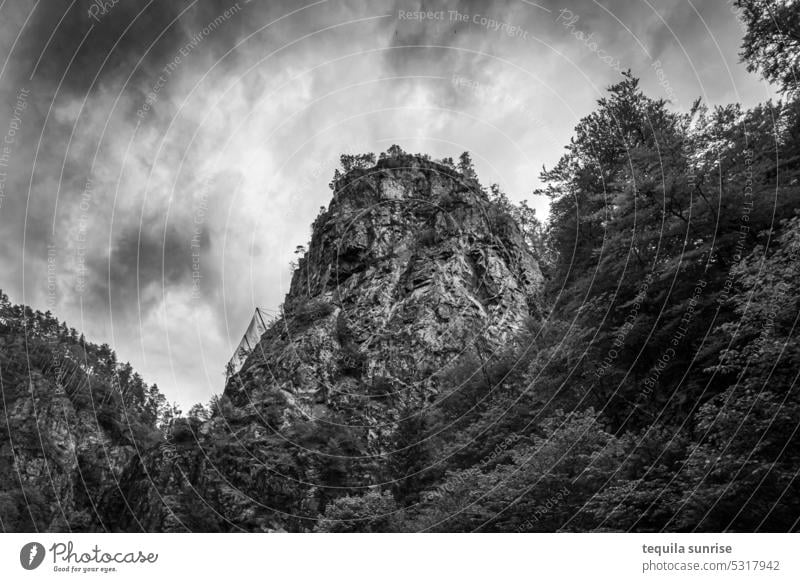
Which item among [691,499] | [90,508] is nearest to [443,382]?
[691,499]

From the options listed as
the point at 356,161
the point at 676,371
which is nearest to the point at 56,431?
the point at 356,161

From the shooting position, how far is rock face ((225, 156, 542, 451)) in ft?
127

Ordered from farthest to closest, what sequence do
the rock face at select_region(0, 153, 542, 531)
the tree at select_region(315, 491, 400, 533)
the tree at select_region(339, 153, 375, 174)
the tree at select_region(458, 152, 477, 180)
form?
the tree at select_region(339, 153, 375, 174)
the tree at select_region(458, 152, 477, 180)
the rock face at select_region(0, 153, 542, 531)
the tree at select_region(315, 491, 400, 533)

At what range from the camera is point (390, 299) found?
45.9 meters

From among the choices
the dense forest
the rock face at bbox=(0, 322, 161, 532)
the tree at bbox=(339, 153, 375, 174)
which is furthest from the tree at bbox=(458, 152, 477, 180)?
the rock face at bbox=(0, 322, 161, 532)

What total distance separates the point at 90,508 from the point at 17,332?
3307cm

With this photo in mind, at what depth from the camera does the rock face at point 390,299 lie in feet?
127

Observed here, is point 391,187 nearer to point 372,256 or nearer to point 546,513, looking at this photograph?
point 372,256

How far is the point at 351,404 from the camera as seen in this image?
3866 centimetres

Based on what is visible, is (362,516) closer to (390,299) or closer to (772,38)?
(772,38)
